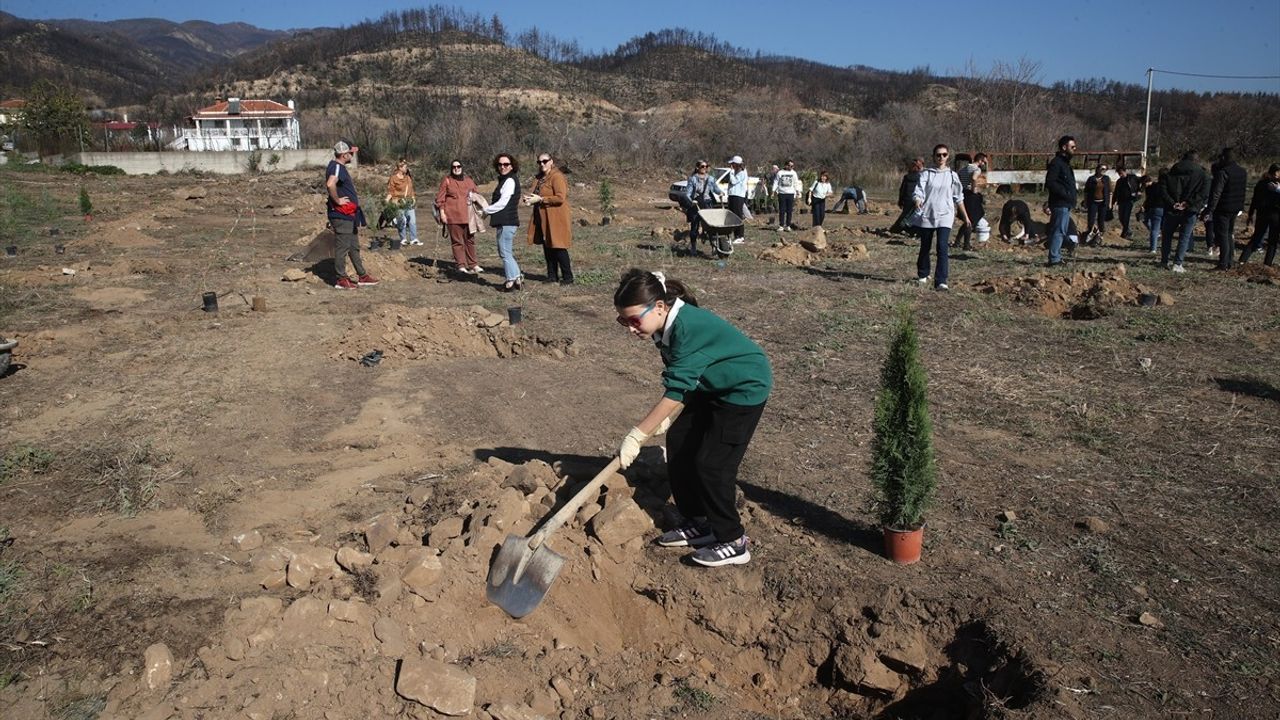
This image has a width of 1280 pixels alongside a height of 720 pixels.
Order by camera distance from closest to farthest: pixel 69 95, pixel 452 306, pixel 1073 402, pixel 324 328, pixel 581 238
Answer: pixel 1073 402 < pixel 324 328 < pixel 452 306 < pixel 581 238 < pixel 69 95

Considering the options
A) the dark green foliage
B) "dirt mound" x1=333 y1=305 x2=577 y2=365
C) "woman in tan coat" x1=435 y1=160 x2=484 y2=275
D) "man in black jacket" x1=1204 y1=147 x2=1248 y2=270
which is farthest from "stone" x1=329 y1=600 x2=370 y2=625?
"man in black jacket" x1=1204 y1=147 x2=1248 y2=270

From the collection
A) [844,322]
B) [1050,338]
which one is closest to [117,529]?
[844,322]

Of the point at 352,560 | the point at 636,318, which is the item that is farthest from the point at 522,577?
the point at 636,318

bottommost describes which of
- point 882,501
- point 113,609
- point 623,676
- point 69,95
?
point 623,676

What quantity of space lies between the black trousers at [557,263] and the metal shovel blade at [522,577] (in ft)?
24.4

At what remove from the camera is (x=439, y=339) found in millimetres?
8078

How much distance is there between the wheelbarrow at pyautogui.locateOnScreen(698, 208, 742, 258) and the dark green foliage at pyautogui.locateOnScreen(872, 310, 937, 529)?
9701 millimetres

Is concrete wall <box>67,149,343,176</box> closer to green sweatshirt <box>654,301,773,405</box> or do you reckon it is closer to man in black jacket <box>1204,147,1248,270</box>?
man in black jacket <box>1204,147,1248,270</box>

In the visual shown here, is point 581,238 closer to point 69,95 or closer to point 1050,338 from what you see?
point 1050,338

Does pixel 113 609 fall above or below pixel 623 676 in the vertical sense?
above

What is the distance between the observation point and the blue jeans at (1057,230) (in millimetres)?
11922

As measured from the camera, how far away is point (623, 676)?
3582mm

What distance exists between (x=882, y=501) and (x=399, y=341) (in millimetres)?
5284

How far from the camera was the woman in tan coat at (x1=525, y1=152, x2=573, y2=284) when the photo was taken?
1031cm
